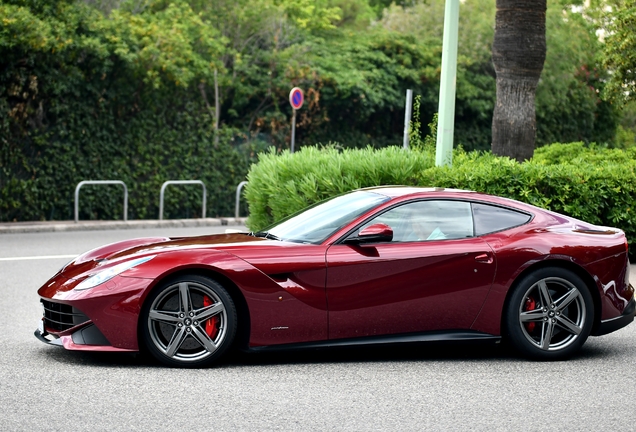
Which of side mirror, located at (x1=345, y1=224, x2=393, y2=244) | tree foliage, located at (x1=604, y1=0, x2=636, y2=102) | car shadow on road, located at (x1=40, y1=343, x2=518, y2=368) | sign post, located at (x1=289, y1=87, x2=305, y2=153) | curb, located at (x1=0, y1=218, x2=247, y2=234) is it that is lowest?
curb, located at (x1=0, y1=218, x2=247, y2=234)

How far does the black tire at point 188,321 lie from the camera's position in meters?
7.04

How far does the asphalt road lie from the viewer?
19.2 ft

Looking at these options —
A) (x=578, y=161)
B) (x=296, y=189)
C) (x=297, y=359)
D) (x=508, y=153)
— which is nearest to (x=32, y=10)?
(x=296, y=189)

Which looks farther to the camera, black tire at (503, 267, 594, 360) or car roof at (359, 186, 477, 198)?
car roof at (359, 186, 477, 198)

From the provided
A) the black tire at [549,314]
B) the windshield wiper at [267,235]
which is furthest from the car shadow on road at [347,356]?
the windshield wiper at [267,235]

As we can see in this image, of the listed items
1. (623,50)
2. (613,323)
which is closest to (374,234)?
(613,323)

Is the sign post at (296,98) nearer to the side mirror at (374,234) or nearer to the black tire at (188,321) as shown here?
the side mirror at (374,234)

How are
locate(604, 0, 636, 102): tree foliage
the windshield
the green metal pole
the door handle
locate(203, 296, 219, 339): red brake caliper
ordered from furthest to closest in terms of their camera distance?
locate(604, 0, 636, 102): tree foliage < the green metal pole < the windshield < the door handle < locate(203, 296, 219, 339): red brake caliper

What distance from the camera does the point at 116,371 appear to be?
704cm

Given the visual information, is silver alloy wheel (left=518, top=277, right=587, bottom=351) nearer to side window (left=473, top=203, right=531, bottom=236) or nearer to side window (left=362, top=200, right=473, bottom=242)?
side window (left=473, top=203, right=531, bottom=236)

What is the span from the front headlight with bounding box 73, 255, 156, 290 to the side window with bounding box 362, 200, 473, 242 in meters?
1.68

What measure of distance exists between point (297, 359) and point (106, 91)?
49.3ft

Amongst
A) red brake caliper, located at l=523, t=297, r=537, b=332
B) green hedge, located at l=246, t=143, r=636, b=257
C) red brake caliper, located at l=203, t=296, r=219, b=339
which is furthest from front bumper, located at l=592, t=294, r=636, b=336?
green hedge, located at l=246, t=143, r=636, b=257

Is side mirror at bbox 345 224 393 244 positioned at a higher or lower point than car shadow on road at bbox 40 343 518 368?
higher
